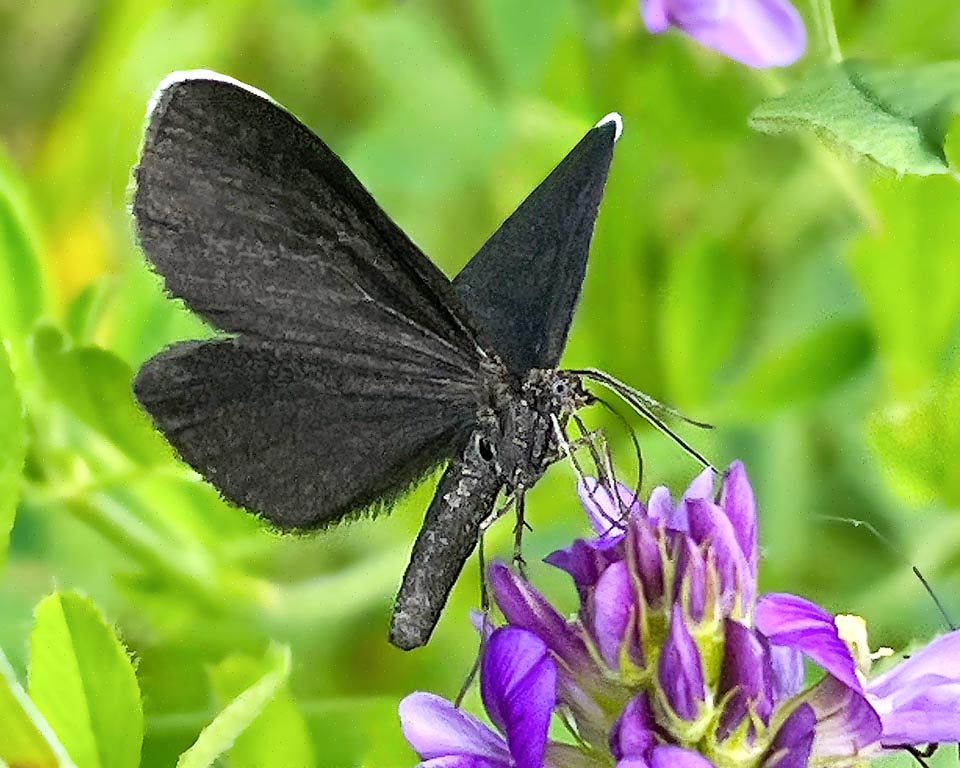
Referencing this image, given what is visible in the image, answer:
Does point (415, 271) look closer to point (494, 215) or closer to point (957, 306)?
point (957, 306)

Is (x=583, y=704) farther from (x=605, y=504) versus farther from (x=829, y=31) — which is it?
(x=829, y=31)

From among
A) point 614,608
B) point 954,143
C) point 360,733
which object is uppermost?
point 954,143

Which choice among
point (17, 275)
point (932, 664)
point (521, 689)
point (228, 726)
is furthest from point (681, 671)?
point (17, 275)

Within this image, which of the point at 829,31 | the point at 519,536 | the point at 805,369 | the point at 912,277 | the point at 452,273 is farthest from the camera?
the point at 452,273

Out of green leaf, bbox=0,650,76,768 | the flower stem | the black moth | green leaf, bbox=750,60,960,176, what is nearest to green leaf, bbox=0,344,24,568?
the black moth

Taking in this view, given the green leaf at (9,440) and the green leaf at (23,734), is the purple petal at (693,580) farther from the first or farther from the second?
the green leaf at (9,440)

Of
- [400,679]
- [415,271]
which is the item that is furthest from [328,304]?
[400,679]

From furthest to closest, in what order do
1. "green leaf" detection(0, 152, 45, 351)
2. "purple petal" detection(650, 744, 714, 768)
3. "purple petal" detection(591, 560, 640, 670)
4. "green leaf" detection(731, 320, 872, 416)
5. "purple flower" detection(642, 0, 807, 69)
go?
1. "green leaf" detection(731, 320, 872, 416)
2. "green leaf" detection(0, 152, 45, 351)
3. "purple flower" detection(642, 0, 807, 69)
4. "purple petal" detection(591, 560, 640, 670)
5. "purple petal" detection(650, 744, 714, 768)

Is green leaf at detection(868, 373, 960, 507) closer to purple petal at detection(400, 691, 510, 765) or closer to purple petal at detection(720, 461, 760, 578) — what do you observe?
purple petal at detection(720, 461, 760, 578)
